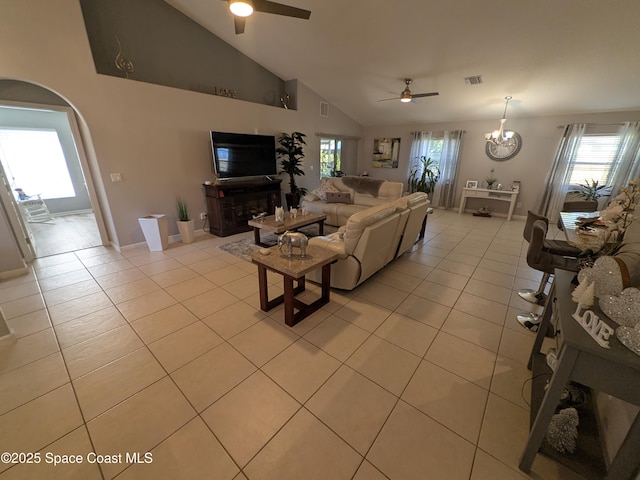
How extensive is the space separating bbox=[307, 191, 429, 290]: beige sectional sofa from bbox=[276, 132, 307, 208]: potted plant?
3.17 m

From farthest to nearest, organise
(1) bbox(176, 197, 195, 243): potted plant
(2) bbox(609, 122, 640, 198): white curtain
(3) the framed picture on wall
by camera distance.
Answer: (3) the framed picture on wall → (2) bbox(609, 122, 640, 198): white curtain → (1) bbox(176, 197, 195, 243): potted plant

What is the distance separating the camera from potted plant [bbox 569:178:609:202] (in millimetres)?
5098

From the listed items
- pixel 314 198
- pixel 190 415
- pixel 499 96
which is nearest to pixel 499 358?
pixel 190 415

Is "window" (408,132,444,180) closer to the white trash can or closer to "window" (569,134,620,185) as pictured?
"window" (569,134,620,185)

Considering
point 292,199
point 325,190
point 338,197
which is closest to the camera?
point 338,197

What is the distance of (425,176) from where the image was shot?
273 inches

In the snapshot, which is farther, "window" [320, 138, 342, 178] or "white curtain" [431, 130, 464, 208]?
"window" [320, 138, 342, 178]

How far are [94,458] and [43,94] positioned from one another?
4.39m

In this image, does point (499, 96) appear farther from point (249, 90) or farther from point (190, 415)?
point (190, 415)

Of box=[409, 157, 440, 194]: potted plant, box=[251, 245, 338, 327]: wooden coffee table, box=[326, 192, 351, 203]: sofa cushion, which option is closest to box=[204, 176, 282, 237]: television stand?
box=[326, 192, 351, 203]: sofa cushion

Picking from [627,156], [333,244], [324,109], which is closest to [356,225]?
[333,244]

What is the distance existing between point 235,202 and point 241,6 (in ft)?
9.68

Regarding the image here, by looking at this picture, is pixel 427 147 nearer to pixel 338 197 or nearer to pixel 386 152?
pixel 386 152

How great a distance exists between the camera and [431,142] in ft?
22.8
